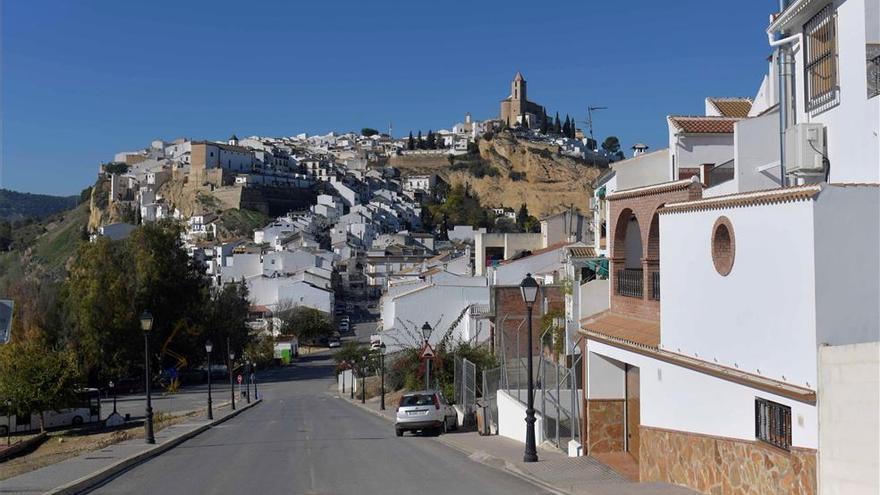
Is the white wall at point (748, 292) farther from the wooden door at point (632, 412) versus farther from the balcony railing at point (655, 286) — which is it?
the wooden door at point (632, 412)

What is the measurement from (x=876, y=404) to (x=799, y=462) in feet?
5.16

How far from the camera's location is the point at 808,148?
13820mm

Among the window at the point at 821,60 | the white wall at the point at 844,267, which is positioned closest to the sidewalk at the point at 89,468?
the white wall at the point at 844,267

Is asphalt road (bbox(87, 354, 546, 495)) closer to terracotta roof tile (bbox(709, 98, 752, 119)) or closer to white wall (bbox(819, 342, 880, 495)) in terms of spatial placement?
white wall (bbox(819, 342, 880, 495))

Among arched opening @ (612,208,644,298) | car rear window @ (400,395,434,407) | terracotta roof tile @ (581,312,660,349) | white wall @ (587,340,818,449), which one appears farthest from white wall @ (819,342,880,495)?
car rear window @ (400,395,434,407)

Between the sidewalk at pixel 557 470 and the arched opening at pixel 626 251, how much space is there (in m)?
3.83

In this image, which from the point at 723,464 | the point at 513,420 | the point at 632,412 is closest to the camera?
the point at 723,464

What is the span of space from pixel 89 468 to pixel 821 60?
1499 centimetres

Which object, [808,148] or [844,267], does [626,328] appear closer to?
[808,148]

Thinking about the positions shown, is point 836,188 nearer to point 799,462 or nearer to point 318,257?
point 799,462

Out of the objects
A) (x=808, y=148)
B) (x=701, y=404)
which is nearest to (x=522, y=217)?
(x=808, y=148)

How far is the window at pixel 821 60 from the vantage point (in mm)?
13711

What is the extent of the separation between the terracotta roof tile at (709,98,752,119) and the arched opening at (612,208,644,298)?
855 centimetres

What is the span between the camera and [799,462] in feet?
33.4
